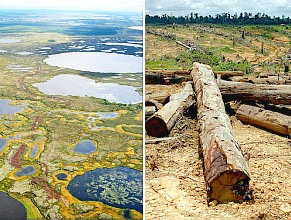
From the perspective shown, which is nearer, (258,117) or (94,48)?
(258,117)

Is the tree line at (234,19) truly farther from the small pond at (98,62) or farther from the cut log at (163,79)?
the cut log at (163,79)

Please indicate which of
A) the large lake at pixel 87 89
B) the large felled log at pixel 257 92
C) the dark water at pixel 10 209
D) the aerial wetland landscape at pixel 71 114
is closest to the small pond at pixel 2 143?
the aerial wetland landscape at pixel 71 114

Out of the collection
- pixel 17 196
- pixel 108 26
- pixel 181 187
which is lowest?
pixel 17 196

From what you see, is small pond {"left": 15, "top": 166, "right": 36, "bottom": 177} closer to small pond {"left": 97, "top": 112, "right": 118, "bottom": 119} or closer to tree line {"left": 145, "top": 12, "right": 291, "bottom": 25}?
small pond {"left": 97, "top": 112, "right": 118, "bottom": 119}

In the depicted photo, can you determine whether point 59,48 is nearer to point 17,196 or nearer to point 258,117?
point 17,196

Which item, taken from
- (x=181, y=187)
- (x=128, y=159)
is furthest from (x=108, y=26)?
(x=181, y=187)

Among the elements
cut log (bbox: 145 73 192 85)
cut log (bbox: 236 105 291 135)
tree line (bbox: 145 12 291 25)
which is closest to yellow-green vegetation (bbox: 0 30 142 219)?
cut log (bbox: 145 73 192 85)

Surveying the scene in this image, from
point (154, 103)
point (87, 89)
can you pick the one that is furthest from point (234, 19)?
point (154, 103)
